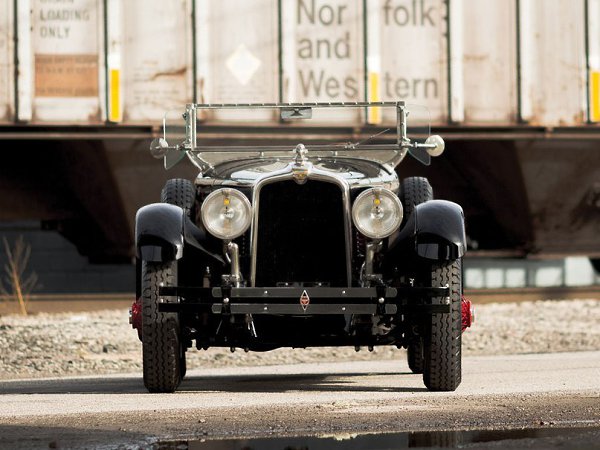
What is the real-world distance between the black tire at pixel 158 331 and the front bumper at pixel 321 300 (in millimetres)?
269

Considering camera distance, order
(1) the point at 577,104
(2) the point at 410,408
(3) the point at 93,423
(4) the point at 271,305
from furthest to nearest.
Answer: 1. (1) the point at 577,104
2. (4) the point at 271,305
3. (2) the point at 410,408
4. (3) the point at 93,423

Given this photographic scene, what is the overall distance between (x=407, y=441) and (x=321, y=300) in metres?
1.85

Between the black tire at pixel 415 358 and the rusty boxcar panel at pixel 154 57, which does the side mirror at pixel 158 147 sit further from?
the rusty boxcar panel at pixel 154 57

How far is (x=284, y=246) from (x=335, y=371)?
233cm

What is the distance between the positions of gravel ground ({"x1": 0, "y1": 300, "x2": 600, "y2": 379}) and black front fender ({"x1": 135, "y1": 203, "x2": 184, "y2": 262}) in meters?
2.95

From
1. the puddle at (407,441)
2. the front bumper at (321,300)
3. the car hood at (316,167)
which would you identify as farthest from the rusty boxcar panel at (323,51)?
the puddle at (407,441)

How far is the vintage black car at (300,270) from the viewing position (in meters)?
6.97

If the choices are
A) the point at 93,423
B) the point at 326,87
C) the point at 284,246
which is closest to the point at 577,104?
the point at 326,87

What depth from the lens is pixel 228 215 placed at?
23.3 feet

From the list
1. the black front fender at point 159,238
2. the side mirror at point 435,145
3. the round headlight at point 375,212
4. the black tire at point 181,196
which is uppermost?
the side mirror at point 435,145

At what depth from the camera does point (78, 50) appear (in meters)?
13.1

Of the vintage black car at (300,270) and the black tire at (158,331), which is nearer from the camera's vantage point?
the vintage black car at (300,270)

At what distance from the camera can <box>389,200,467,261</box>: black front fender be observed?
708 centimetres

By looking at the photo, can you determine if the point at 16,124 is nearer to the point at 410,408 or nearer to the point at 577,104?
the point at 577,104
